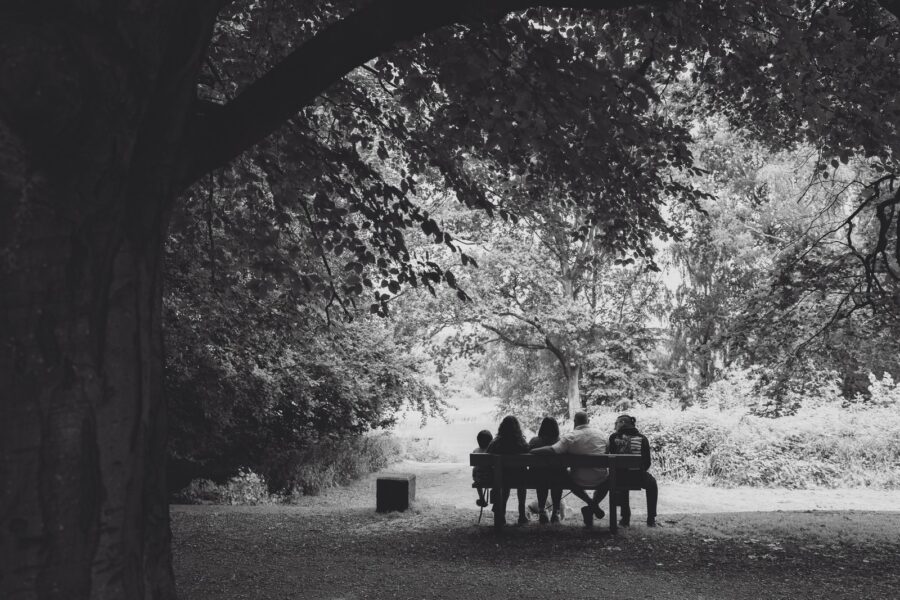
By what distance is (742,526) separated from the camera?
9273mm

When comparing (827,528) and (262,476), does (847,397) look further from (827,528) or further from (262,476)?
(262,476)

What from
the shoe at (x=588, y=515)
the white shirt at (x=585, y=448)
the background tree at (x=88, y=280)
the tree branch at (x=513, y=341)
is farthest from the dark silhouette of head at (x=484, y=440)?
the tree branch at (x=513, y=341)

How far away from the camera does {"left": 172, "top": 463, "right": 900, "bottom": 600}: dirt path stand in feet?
19.5

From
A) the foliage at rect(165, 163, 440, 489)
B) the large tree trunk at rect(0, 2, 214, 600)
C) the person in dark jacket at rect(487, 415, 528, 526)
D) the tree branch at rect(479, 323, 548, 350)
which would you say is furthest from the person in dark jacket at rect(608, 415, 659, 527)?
the tree branch at rect(479, 323, 548, 350)

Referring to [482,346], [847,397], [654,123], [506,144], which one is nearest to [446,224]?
[482,346]

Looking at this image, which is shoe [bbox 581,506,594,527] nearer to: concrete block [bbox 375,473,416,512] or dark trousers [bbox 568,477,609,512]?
dark trousers [bbox 568,477,609,512]

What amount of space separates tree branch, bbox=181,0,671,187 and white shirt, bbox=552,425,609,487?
5.79 metres

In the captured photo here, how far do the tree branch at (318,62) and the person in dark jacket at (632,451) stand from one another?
6.29 meters

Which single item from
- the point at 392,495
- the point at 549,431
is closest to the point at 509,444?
the point at 549,431

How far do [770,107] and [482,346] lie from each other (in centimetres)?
1970

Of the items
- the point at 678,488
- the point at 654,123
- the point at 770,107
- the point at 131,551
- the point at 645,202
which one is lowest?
the point at 678,488

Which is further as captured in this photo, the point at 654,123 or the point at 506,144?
the point at 654,123

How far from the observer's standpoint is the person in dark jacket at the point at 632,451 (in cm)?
892

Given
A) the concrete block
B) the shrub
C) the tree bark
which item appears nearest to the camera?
the concrete block
